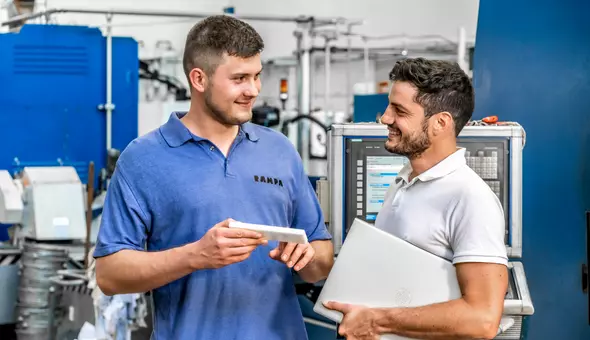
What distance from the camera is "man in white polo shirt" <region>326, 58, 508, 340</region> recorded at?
66.0 inches

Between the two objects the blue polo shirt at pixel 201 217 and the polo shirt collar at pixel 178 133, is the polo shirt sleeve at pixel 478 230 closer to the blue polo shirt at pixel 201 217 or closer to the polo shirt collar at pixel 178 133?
the blue polo shirt at pixel 201 217

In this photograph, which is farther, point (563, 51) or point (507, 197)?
point (563, 51)

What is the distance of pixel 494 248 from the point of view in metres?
1.68

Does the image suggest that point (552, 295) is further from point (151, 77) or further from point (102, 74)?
point (151, 77)

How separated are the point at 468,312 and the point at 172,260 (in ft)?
2.10

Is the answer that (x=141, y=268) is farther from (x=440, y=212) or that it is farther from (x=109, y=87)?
(x=109, y=87)

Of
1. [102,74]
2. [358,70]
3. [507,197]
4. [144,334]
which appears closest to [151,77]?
[102,74]

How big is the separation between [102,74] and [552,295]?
13.9ft

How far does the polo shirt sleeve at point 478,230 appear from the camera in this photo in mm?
1677

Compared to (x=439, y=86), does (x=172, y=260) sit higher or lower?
lower

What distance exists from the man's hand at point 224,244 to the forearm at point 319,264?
349 mm

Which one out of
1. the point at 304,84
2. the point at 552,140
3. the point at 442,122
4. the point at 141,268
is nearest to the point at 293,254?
the point at 141,268

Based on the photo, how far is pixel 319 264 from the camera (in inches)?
81.8

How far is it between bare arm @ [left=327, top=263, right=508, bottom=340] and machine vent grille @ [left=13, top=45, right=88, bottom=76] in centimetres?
496
